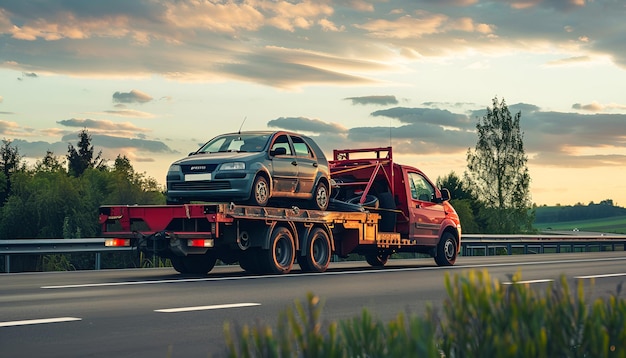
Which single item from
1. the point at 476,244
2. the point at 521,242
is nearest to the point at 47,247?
the point at 476,244

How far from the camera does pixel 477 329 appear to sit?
3.56 metres

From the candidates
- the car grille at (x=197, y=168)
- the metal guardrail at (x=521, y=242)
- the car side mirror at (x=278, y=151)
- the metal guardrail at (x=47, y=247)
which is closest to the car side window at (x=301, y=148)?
the car side mirror at (x=278, y=151)

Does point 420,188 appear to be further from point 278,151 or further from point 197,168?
point 197,168

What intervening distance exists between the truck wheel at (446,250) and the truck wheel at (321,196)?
4.31m

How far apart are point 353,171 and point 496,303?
1849 centimetres

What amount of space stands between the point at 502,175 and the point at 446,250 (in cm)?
6138

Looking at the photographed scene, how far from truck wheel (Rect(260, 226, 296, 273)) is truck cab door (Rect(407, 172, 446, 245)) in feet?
15.2

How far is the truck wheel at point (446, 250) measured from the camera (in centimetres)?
2320

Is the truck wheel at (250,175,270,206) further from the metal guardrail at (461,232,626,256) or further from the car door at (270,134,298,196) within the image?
the metal guardrail at (461,232,626,256)

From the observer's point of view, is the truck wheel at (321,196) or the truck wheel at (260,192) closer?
the truck wheel at (260,192)

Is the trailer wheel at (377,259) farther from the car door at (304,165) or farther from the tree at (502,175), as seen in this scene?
the tree at (502,175)

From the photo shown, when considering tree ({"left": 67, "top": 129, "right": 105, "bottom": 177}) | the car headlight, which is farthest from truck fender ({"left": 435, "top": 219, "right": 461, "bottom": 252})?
tree ({"left": 67, "top": 129, "right": 105, "bottom": 177})

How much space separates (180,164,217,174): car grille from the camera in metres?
17.7

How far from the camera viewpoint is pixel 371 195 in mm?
21953
